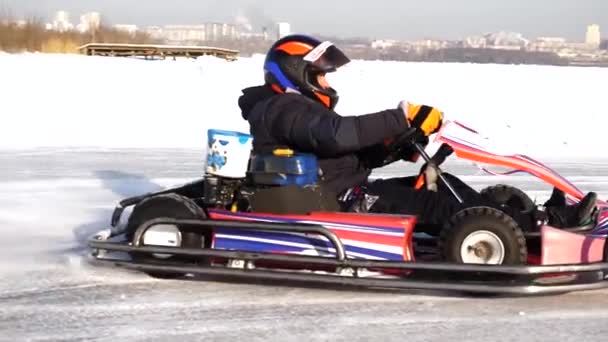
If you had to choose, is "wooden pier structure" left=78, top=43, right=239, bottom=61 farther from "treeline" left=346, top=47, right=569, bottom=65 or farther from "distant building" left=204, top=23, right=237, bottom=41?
"treeline" left=346, top=47, right=569, bottom=65

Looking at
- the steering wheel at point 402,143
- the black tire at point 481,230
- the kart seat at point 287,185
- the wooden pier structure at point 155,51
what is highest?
the wooden pier structure at point 155,51

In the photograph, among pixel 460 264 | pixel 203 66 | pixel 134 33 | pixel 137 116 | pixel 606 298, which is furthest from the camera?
pixel 134 33

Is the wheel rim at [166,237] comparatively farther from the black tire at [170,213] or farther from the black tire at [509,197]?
the black tire at [509,197]

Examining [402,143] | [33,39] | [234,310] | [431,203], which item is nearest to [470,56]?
[33,39]

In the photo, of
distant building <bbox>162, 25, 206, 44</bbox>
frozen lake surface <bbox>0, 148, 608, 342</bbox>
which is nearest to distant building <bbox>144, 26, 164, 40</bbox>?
distant building <bbox>162, 25, 206, 44</bbox>

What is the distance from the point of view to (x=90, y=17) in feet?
112

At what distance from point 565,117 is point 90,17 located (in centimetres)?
2209

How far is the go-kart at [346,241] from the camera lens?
14.1ft

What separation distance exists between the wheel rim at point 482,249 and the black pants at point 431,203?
0.25 metres

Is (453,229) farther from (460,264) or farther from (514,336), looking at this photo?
(514,336)

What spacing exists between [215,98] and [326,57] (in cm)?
1231

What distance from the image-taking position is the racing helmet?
483cm

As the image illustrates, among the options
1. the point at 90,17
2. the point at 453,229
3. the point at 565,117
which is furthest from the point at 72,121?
the point at 90,17

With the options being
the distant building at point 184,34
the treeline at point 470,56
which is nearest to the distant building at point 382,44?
the treeline at point 470,56
